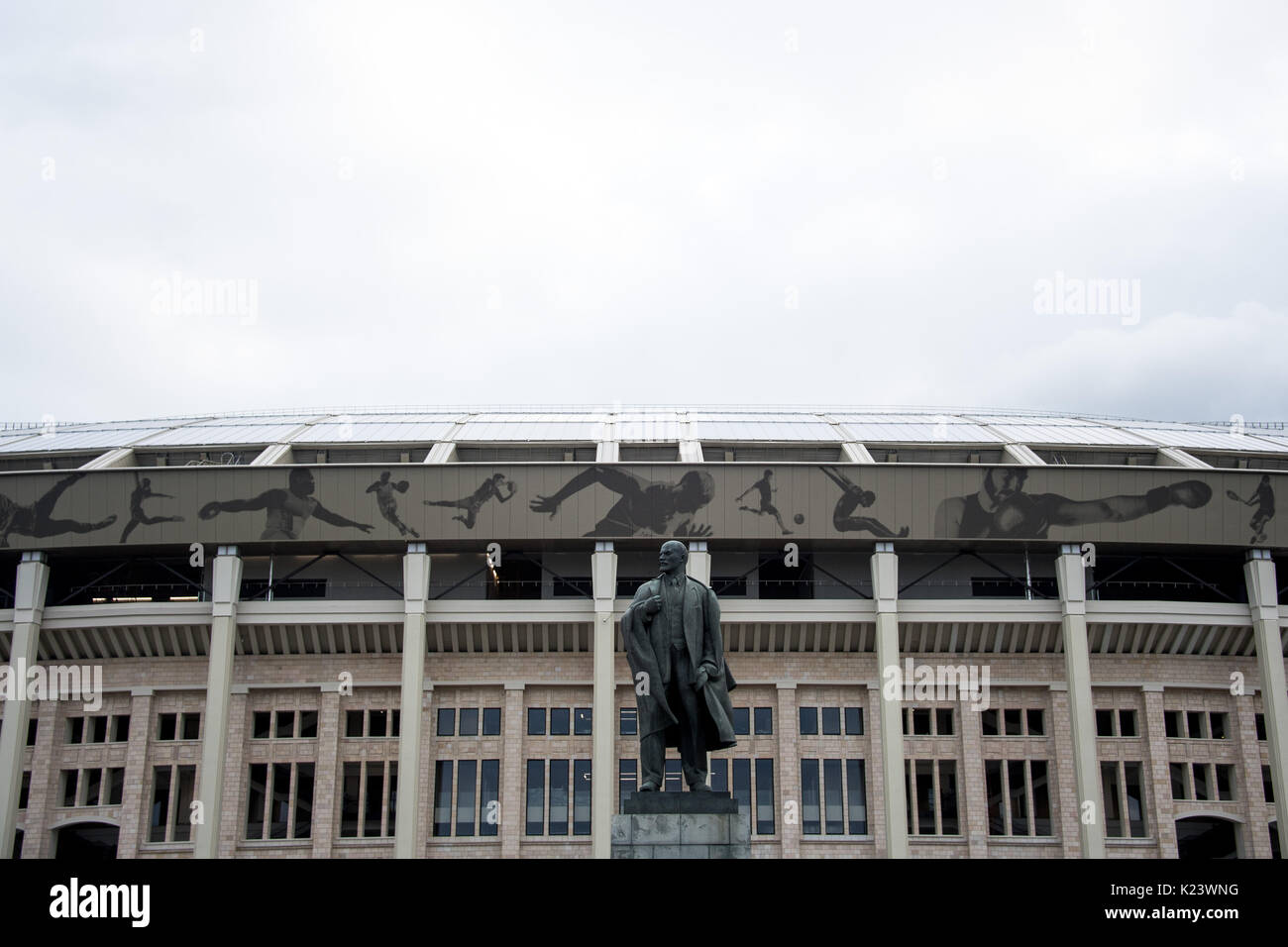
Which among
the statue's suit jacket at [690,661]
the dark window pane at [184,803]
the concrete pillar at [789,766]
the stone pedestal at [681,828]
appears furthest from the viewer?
the dark window pane at [184,803]

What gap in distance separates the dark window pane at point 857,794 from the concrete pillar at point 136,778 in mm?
20732

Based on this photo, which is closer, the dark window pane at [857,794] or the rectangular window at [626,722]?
the dark window pane at [857,794]

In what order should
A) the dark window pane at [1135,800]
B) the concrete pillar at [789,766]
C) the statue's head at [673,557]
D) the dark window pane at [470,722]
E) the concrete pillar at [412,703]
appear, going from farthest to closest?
1. the dark window pane at [470,722]
2. the dark window pane at [1135,800]
3. the concrete pillar at [789,766]
4. the concrete pillar at [412,703]
5. the statue's head at [673,557]

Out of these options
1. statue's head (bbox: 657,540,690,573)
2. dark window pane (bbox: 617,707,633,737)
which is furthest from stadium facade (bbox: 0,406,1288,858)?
statue's head (bbox: 657,540,690,573)

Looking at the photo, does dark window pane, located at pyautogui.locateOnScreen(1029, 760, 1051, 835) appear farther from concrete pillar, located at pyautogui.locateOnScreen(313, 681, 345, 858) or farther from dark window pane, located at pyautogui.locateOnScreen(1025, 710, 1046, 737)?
concrete pillar, located at pyautogui.locateOnScreen(313, 681, 345, 858)

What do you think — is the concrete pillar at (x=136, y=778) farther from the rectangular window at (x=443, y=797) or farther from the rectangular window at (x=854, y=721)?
the rectangular window at (x=854, y=721)

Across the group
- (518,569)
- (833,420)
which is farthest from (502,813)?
(833,420)

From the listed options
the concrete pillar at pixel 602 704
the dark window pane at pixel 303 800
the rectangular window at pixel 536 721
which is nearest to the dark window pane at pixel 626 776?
the concrete pillar at pixel 602 704

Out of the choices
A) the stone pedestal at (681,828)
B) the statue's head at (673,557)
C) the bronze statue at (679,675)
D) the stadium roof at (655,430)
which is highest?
the stadium roof at (655,430)

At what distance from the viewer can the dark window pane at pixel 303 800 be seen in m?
33.9

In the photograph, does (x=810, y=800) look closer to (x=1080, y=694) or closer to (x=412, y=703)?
(x=1080, y=694)

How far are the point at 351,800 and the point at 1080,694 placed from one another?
840 inches

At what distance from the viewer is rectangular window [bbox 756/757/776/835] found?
33.9 m

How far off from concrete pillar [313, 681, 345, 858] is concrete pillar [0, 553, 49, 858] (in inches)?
315
